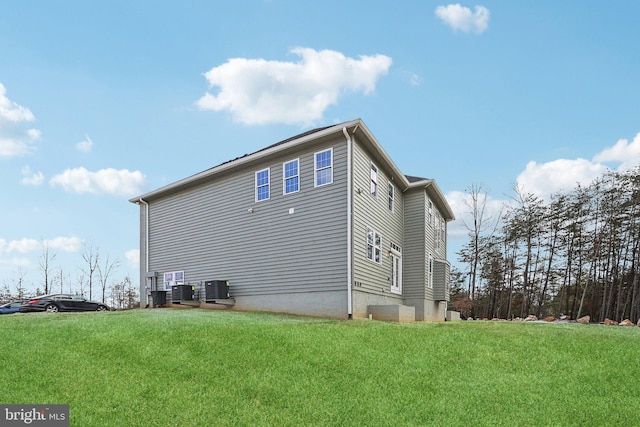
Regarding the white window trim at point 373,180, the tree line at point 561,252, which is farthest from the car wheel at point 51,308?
the tree line at point 561,252

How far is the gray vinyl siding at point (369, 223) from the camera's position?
13.6 meters

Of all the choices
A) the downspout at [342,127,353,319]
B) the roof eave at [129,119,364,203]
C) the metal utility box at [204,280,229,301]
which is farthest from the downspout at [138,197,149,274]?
the downspout at [342,127,353,319]

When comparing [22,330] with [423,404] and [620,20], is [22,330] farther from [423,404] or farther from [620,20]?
[620,20]

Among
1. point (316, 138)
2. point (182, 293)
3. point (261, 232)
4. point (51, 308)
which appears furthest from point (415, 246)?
point (51, 308)

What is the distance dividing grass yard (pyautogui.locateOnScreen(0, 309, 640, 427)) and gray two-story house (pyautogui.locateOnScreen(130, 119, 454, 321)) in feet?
13.2

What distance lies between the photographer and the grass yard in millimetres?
5879

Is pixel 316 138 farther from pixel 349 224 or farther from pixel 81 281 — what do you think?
pixel 81 281

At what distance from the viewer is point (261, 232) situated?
15.6 meters

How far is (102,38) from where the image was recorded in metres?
15.0

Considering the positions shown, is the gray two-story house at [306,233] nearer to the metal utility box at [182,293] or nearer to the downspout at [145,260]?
the downspout at [145,260]

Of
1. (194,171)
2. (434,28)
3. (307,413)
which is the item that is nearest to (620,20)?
(434,28)

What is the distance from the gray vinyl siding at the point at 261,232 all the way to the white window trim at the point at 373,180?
191 cm
